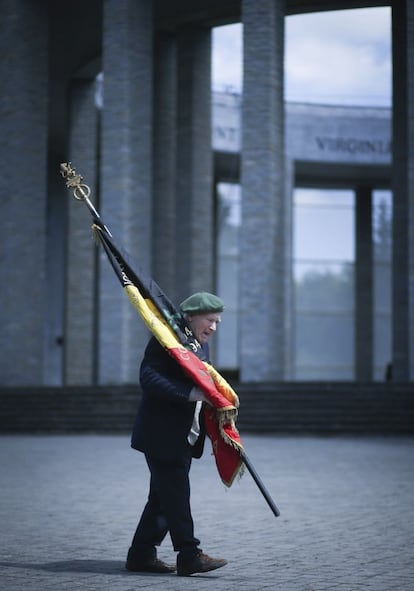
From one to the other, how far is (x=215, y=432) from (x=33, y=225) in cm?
2398

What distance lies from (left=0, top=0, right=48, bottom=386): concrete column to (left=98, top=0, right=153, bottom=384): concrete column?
2811mm

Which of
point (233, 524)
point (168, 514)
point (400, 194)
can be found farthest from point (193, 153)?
point (168, 514)

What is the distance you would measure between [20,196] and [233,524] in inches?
871

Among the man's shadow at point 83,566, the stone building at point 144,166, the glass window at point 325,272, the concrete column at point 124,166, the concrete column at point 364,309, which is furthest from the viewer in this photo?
the glass window at point 325,272

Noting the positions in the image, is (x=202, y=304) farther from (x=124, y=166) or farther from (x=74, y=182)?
(x=124, y=166)

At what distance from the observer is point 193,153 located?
31.7 meters

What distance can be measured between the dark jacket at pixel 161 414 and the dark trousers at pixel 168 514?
0.07 meters

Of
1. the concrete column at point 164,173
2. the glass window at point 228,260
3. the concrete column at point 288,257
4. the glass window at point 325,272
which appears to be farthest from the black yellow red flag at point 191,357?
the glass window at point 325,272

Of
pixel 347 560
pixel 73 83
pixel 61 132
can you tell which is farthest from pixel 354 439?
pixel 61 132

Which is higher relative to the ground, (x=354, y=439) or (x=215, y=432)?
(x=215, y=432)

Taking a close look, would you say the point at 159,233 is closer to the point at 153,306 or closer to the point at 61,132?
the point at 61,132

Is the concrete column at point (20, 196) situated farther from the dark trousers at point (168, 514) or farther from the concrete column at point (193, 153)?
the dark trousers at point (168, 514)

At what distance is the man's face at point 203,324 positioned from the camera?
20.5ft

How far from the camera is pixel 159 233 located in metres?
32.3
